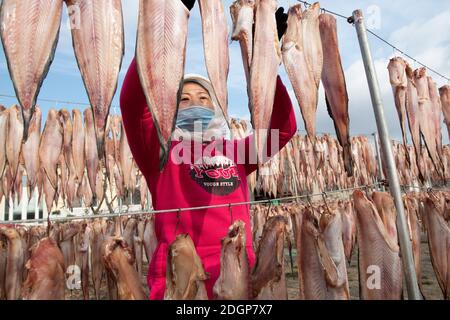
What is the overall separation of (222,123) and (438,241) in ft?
6.34

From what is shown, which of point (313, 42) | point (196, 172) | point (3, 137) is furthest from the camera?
point (3, 137)

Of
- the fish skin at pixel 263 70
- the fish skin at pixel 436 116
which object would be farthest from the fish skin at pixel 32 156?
the fish skin at pixel 436 116

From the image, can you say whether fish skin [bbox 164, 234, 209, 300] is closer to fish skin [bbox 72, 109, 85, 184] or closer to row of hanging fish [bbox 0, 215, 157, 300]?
row of hanging fish [bbox 0, 215, 157, 300]

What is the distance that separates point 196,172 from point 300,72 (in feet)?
3.72

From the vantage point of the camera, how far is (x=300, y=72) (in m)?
1.75

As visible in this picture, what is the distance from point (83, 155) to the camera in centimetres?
406

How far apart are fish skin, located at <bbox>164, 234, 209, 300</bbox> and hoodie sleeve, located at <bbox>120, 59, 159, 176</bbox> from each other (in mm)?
663

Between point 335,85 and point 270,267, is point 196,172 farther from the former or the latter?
point 335,85

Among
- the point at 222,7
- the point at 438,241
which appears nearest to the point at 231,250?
the point at 222,7

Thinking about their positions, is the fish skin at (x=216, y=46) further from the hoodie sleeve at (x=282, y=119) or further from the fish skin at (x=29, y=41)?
the hoodie sleeve at (x=282, y=119)

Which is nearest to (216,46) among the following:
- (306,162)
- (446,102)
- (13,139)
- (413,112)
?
(413,112)

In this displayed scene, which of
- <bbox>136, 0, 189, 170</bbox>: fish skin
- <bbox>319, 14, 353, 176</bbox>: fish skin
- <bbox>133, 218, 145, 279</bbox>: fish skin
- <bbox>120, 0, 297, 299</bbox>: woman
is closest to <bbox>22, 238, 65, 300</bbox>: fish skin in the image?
<bbox>120, 0, 297, 299</bbox>: woman
